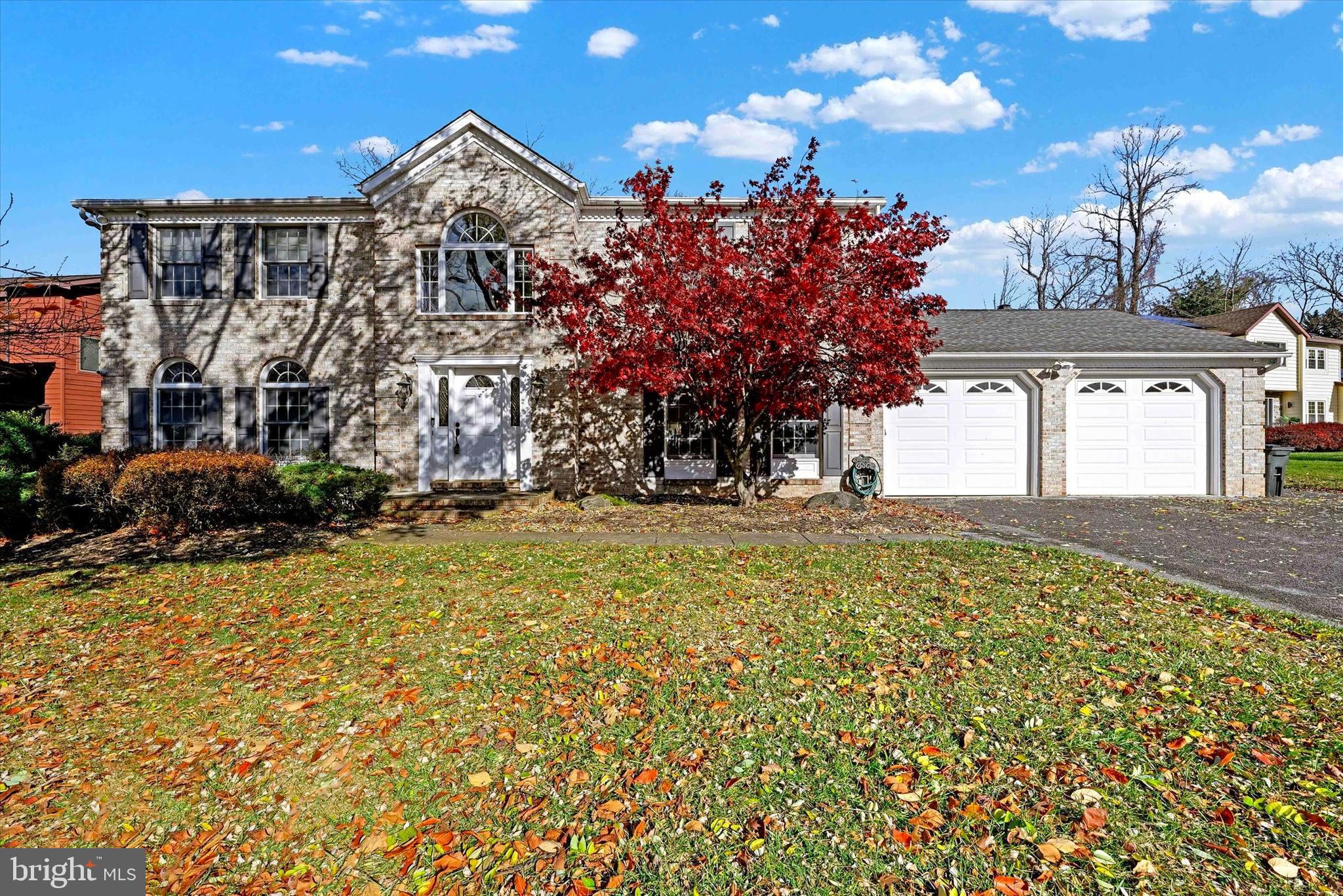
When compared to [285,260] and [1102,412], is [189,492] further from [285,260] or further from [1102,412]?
[1102,412]

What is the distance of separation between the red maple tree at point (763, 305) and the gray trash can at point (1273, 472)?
8267mm

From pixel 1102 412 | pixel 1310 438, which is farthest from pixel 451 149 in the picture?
pixel 1310 438

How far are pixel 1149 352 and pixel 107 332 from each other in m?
20.6

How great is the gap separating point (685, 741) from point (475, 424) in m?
10.4

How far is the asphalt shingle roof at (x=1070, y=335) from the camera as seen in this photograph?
13164 millimetres

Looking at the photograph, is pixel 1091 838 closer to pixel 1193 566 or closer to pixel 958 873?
pixel 958 873

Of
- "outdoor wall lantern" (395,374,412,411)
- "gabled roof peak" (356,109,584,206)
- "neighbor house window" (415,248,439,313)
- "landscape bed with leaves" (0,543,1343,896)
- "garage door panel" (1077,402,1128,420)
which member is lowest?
"landscape bed with leaves" (0,543,1343,896)

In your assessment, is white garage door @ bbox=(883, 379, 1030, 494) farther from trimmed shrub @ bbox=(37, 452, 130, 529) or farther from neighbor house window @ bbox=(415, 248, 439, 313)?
trimmed shrub @ bbox=(37, 452, 130, 529)

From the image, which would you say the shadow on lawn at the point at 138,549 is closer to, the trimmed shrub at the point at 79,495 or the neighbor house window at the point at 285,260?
the trimmed shrub at the point at 79,495

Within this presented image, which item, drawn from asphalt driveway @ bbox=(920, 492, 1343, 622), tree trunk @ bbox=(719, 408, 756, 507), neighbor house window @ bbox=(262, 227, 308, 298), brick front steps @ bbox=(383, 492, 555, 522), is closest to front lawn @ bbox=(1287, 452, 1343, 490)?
asphalt driveway @ bbox=(920, 492, 1343, 622)

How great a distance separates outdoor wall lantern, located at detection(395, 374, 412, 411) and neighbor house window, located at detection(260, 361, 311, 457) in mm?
2076

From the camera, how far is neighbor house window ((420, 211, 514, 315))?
1309 centimetres

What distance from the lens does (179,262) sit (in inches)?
539

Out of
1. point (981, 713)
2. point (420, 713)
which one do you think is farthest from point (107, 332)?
point (981, 713)
